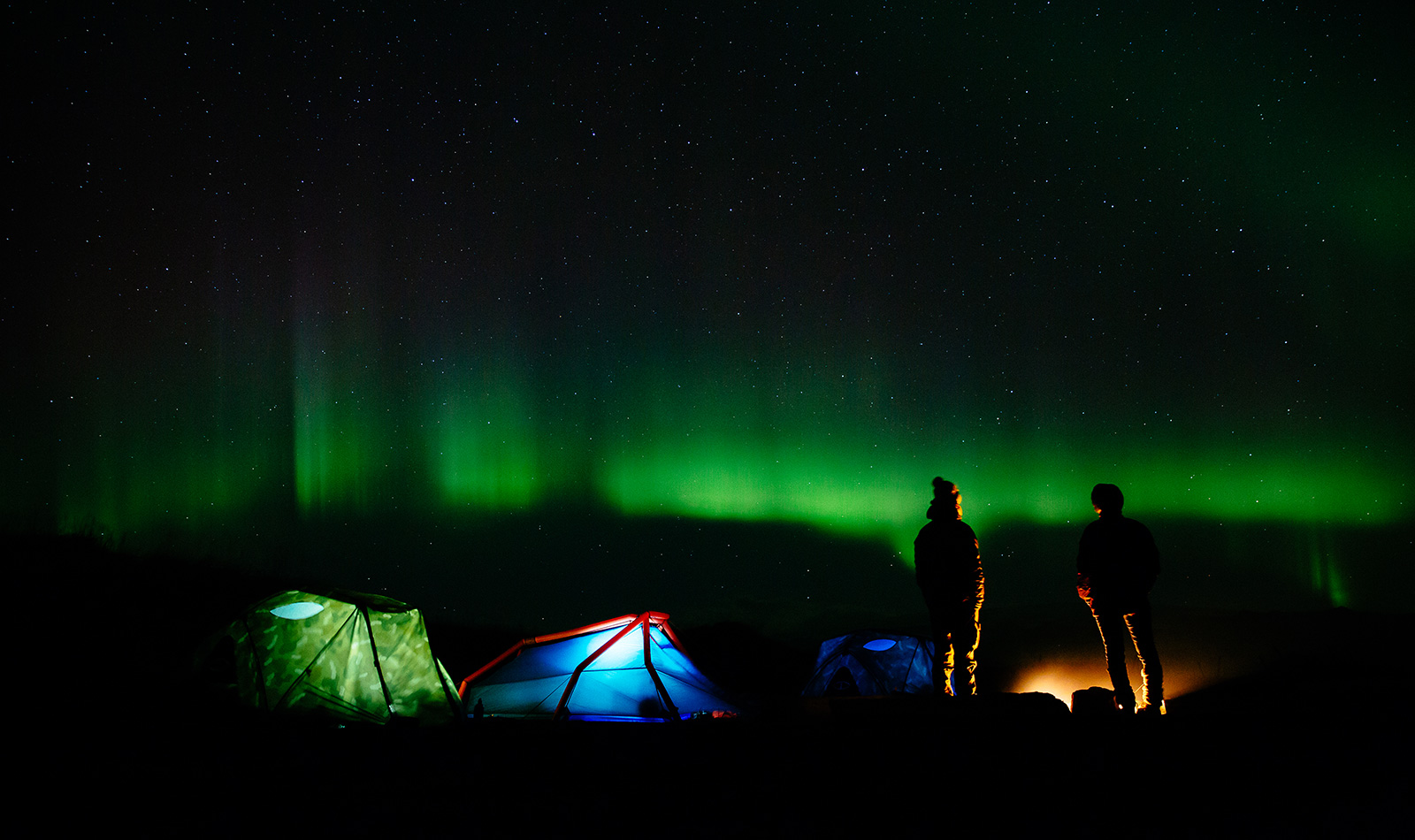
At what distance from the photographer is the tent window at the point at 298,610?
7180mm

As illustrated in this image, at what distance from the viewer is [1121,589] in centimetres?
588

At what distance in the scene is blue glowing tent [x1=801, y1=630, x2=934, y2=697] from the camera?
31.6 feet

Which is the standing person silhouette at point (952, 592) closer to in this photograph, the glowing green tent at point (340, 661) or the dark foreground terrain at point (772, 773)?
the dark foreground terrain at point (772, 773)

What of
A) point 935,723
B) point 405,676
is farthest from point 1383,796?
point 405,676

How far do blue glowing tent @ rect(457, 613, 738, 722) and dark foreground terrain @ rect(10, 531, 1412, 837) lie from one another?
2021 millimetres

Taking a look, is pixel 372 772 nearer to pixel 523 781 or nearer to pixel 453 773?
pixel 453 773

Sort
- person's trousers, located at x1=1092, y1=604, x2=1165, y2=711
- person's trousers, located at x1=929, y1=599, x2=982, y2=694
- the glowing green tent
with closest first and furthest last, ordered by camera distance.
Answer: person's trousers, located at x1=1092, y1=604, x2=1165, y2=711
person's trousers, located at x1=929, y1=599, x2=982, y2=694
the glowing green tent

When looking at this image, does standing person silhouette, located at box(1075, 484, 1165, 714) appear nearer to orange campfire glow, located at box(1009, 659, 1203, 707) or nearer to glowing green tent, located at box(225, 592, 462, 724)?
orange campfire glow, located at box(1009, 659, 1203, 707)

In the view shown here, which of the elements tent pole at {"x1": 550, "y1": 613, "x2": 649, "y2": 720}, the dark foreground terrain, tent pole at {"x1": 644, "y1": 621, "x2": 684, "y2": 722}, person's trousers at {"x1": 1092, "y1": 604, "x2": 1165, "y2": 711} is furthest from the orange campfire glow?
tent pole at {"x1": 550, "y1": 613, "x2": 649, "y2": 720}

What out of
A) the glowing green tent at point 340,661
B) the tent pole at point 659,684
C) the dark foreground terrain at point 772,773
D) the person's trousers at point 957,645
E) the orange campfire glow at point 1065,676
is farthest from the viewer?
the orange campfire glow at point 1065,676

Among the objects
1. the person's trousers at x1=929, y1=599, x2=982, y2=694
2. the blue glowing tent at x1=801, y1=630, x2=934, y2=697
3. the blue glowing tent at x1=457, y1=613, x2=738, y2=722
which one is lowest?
the blue glowing tent at x1=801, y1=630, x2=934, y2=697

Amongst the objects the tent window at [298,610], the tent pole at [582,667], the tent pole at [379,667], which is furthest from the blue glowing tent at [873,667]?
the tent window at [298,610]

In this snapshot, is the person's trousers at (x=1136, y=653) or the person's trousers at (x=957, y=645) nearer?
the person's trousers at (x=1136, y=653)

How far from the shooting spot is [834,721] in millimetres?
5168
